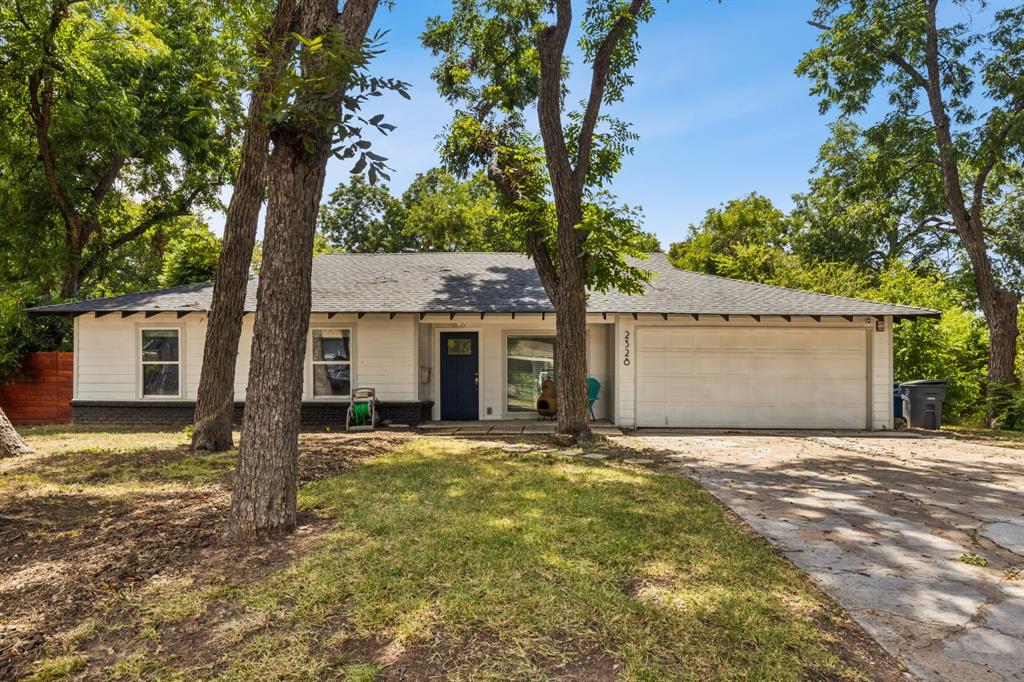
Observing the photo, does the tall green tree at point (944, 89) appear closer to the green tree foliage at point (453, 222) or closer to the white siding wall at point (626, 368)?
the white siding wall at point (626, 368)

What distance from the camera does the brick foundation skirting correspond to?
11.5m

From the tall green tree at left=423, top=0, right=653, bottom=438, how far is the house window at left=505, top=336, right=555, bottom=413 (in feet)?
11.1

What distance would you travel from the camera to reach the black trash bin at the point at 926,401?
11.8m

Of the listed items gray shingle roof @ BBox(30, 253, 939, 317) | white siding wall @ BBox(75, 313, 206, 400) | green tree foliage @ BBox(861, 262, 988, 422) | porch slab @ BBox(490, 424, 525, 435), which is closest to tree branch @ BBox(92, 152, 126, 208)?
gray shingle roof @ BBox(30, 253, 939, 317)

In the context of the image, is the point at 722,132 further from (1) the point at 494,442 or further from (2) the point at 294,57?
(2) the point at 294,57

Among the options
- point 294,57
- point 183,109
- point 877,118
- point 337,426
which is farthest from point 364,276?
point 877,118

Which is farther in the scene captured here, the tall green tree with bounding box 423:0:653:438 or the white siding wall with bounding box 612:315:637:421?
the white siding wall with bounding box 612:315:637:421

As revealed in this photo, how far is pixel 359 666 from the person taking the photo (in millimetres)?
2441

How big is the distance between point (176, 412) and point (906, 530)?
501 inches

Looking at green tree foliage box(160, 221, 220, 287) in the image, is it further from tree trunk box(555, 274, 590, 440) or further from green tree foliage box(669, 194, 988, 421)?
green tree foliage box(669, 194, 988, 421)

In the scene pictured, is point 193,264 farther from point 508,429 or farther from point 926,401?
point 926,401

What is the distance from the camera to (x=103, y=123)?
1396 centimetres

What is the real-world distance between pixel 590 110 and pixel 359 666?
8.71 m

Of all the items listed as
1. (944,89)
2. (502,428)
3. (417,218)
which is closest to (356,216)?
(417,218)
